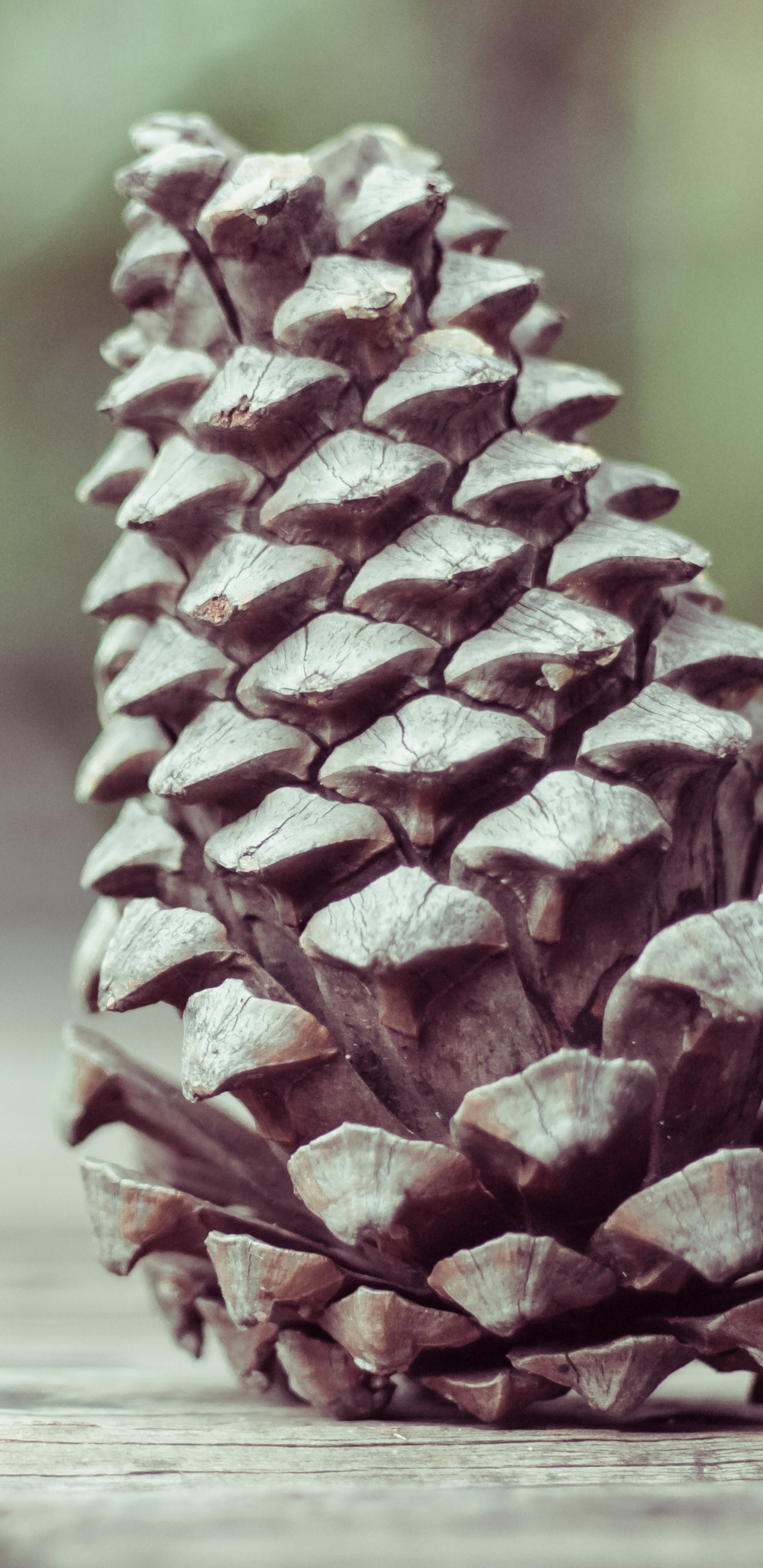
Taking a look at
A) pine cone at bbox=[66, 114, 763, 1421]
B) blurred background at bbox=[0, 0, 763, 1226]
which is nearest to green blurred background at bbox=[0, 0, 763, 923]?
blurred background at bbox=[0, 0, 763, 1226]

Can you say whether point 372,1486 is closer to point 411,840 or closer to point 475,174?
point 411,840

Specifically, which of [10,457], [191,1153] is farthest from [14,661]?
[191,1153]

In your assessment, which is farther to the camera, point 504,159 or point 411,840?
point 504,159

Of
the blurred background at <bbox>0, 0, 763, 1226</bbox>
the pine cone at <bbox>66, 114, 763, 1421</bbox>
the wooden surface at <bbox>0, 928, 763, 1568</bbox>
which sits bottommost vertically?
the wooden surface at <bbox>0, 928, 763, 1568</bbox>

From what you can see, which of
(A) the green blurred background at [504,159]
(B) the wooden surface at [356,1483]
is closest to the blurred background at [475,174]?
(A) the green blurred background at [504,159]

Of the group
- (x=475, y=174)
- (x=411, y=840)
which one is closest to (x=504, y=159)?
(x=475, y=174)

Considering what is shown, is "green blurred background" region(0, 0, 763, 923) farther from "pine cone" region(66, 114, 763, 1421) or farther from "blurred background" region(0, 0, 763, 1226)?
"pine cone" region(66, 114, 763, 1421)
